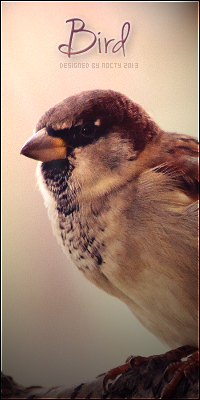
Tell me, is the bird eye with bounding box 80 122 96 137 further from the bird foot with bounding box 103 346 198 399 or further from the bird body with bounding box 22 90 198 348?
the bird foot with bounding box 103 346 198 399

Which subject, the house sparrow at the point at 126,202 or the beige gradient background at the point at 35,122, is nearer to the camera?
the house sparrow at the point at 126,202

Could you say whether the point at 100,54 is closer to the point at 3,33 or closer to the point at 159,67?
the point at 159,67

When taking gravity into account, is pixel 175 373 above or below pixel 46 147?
below

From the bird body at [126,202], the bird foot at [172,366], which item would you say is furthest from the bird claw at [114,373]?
the bird body at [126,202]

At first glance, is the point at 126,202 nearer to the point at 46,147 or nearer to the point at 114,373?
the point at 46,147

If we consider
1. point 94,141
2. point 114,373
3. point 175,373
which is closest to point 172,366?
point 175,373

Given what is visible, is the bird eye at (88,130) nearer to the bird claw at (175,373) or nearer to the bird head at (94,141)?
the bird head at (94,141)
